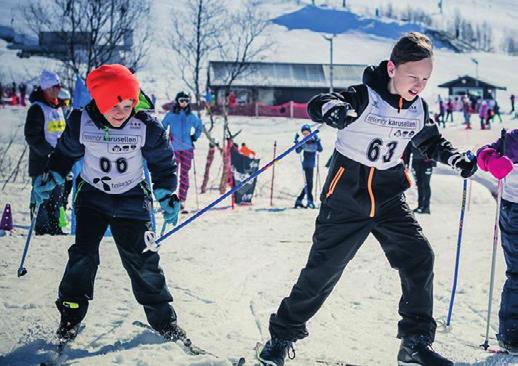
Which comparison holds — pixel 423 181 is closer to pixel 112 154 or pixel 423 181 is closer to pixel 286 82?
pixel 112 154

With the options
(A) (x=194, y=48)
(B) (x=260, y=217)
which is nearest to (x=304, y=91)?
(A) (x=194, y=48)

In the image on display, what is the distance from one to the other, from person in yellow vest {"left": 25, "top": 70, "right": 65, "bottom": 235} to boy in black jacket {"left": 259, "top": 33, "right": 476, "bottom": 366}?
429 centimetres

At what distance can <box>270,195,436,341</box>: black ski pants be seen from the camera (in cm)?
324

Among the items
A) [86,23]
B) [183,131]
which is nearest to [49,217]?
[183,131]

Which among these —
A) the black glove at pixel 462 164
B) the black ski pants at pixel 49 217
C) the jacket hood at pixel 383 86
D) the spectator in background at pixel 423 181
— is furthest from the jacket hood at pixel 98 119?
the spectator in background at pixel 423 181

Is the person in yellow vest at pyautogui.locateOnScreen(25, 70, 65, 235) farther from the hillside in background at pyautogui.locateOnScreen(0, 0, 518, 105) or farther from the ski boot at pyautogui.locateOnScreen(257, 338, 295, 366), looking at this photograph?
the hillside in background at pyautogui.locateOnScreen(0, 0, 518, 105)

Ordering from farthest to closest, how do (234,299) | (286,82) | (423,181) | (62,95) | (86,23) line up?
(286,82), (86,23), (423,181), (62,95), (234,299)

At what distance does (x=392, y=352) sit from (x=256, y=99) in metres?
42.4

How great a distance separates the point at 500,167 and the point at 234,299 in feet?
7.78

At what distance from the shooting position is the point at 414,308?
10.8ft

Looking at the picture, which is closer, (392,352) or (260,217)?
(392,352)

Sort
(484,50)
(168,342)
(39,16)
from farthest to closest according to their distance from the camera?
(484,50) < (39,16) < (168,342)

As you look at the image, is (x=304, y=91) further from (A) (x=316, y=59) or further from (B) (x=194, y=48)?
(B) (x=194, y=48)

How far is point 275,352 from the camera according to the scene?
3260 millimetres
